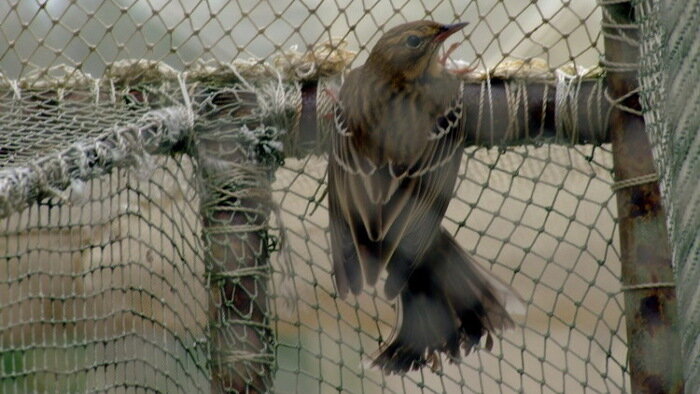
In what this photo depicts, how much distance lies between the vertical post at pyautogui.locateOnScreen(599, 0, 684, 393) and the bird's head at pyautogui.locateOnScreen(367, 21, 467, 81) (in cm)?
46

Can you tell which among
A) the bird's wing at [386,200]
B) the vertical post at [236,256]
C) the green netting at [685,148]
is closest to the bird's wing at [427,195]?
the bird's wing at [386,200]

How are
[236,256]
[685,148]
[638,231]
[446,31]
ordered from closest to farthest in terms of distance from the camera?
1. [685,148]
2. [638,231]
3. [236,256]
4. [446,31]

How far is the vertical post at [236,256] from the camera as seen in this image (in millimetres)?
2465

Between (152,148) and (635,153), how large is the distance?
3.10 ft

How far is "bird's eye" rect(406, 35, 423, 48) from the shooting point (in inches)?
111

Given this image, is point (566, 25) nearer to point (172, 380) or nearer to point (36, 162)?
point (172, 380)

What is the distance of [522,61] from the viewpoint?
8.68ft

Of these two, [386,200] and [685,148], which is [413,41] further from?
[685,148]

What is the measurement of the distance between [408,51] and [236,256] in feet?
2.22

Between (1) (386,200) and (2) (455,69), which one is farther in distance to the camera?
(2) (455,69)

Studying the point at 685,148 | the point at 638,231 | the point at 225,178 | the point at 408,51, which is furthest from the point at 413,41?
the point at 685,148

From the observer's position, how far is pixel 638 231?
2.39 metres

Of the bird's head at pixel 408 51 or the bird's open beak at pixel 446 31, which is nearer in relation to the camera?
the bird's open beak at pixel 446 31

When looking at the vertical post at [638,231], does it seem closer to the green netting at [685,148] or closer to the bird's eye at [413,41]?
the bird's eye at [413,41]
